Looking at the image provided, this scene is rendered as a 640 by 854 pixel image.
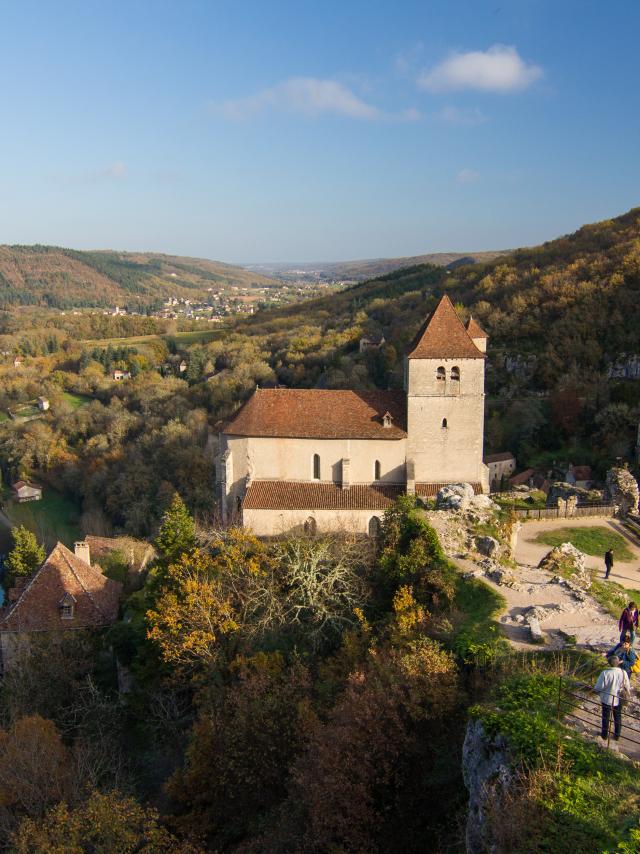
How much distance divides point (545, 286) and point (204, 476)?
49.9 meters

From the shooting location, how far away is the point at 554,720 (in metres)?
11.2

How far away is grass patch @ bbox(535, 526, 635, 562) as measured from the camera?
2562 centimetres

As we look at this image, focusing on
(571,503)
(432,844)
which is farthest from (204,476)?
(432,844)

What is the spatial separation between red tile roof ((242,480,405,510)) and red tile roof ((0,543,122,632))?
25.2ft

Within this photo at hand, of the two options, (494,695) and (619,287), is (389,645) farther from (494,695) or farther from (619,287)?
(619,287)

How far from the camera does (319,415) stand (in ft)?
104

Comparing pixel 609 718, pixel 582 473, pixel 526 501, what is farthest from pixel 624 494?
pixel 609 718

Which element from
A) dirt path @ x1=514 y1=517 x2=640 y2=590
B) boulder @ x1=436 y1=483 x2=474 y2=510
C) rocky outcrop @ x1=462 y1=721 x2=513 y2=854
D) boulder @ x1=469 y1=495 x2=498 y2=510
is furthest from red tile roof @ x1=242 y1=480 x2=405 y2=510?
rocky outcrop @ x1=462 y1=721 x2=513 y2=854

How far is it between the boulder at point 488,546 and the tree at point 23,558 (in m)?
25.9

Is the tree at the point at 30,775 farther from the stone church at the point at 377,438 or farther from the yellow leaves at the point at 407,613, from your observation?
the stone church at the point at 377,438

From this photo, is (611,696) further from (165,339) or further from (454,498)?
(165,339)

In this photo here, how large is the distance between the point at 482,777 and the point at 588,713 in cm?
262

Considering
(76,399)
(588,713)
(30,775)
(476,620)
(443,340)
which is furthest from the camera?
(76,399)

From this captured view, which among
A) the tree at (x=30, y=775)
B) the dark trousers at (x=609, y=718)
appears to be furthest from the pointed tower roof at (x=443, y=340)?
the tree at (x=30, y=775)
